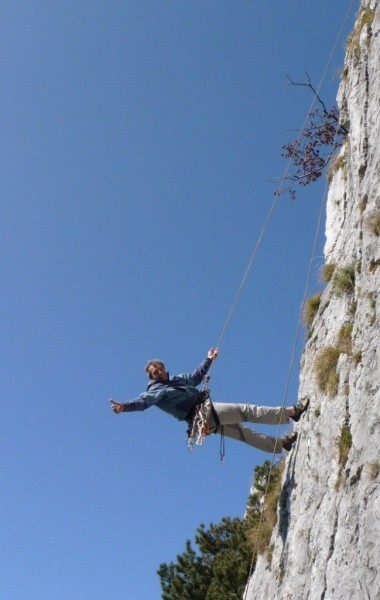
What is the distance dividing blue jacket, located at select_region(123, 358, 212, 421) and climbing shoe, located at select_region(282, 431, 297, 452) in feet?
4.97

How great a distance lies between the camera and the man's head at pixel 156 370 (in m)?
10.8

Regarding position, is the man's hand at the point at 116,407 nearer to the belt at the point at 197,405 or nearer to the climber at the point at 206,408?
the climber at the point at 206,408

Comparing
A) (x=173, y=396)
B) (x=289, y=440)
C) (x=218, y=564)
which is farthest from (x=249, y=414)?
(x=218, y=564)

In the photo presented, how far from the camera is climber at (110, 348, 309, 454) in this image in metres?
10.1

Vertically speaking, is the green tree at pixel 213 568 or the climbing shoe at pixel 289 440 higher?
the green tree at pixel 213 568

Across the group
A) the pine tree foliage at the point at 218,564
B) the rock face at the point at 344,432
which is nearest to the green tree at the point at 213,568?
the pine tree foliage at the point at 218,564

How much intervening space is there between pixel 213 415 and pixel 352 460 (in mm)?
3094

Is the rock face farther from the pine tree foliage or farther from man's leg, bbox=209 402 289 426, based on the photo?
the pine tree foliage

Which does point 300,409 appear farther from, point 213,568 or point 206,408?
point 213,568

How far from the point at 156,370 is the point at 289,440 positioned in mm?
2423

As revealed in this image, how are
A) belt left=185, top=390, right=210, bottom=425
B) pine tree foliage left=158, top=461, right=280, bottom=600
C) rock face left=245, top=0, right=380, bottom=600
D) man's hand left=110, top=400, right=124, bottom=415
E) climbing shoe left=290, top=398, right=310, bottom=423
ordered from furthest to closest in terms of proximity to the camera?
1. pine tree foliage left=158, top=461, right=280, bottom=600
2. belt left=185, top=390, right=210, bottom=425
3. climbing shoe left=290, top=398, right=310, bottom=423
4. man's hand left=110, top=400, right=124, bottom=415
5. rock face left=245, top=0, right=380, bottom=600

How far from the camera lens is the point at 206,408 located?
33.3ft

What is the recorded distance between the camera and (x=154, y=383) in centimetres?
1075

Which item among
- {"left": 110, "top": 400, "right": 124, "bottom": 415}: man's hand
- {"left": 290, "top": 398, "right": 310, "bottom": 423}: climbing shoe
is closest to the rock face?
{"left": 290, "top": 398, "right": 310, "bottom": 423}: climbing shoe
